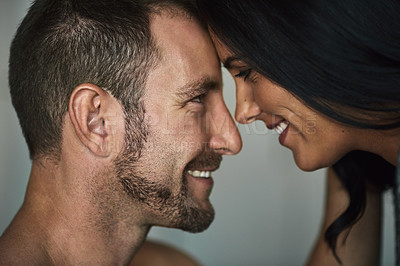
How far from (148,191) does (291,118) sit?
1.45 feet

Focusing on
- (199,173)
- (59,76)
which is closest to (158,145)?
(199,173)

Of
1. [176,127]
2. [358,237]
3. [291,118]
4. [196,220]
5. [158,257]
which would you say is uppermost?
[291,118]

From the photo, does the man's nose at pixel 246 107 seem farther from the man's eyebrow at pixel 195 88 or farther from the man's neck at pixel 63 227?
the man's neck at pixel 63 227

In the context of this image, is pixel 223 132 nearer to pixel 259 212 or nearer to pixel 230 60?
pixel 230 60

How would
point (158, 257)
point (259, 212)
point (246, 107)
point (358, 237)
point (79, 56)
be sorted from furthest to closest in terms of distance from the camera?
point (259, 212) → point (158, 257) → point (358, 237) → point (246, 107) → point (79, 56)

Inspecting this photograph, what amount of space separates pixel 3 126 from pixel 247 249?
1.62 metres

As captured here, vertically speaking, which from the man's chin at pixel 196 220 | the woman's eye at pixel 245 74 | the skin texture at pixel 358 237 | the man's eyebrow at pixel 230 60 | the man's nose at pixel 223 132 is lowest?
the man's chin at pixel 196 220

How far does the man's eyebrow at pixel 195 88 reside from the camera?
1.36m

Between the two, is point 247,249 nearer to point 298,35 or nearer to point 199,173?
point 199,173

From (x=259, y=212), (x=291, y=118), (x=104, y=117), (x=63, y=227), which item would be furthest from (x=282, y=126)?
(x=259, y=212)

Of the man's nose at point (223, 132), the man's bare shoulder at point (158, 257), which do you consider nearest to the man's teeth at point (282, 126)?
the man's nose at point (223, 132)

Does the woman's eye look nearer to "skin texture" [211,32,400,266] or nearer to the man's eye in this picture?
"skin texture" [211,32,400,266]

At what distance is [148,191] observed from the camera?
139 centimetres

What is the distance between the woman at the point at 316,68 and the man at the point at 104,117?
0.46ft
